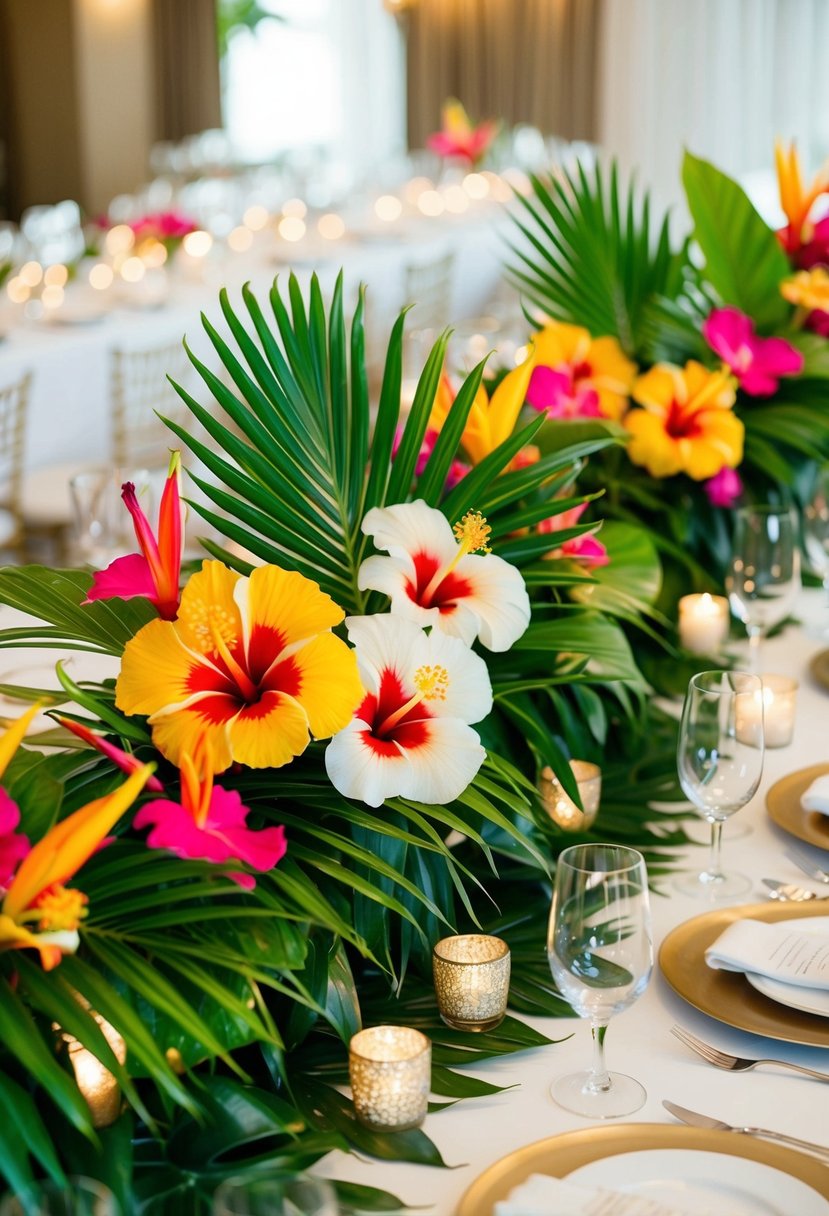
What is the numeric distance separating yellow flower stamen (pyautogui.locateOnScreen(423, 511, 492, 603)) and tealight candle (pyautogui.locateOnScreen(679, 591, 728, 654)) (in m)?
0.76

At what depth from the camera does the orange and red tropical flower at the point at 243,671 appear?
1003 mm

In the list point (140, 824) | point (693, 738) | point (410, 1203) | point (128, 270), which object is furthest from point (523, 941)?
point (128, 270)

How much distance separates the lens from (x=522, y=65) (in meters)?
9.78

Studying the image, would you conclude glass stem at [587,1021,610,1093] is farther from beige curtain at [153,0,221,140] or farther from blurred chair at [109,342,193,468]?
beige curtain at [153,0,221,140]

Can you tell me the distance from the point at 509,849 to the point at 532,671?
7.5 inches

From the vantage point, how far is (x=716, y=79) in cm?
944

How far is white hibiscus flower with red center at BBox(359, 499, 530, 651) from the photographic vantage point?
1.13 metres

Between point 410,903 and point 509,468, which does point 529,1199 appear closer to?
point 410,903

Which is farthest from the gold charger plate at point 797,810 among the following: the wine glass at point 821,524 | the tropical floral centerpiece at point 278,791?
the wine glass at point 821,524

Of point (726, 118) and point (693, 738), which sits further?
point (726, 118)

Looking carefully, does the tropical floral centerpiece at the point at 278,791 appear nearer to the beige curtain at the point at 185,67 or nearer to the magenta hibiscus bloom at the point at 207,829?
the magenta hibiscus bloom at the point at 207,829

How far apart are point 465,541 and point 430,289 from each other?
455 centimetres

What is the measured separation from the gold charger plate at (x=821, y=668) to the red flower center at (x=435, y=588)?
0.82 meters

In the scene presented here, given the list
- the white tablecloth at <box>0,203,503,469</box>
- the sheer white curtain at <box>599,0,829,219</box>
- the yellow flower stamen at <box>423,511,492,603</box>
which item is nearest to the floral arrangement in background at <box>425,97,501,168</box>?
the white tablecloth at <box>0,203,503,469</box>
